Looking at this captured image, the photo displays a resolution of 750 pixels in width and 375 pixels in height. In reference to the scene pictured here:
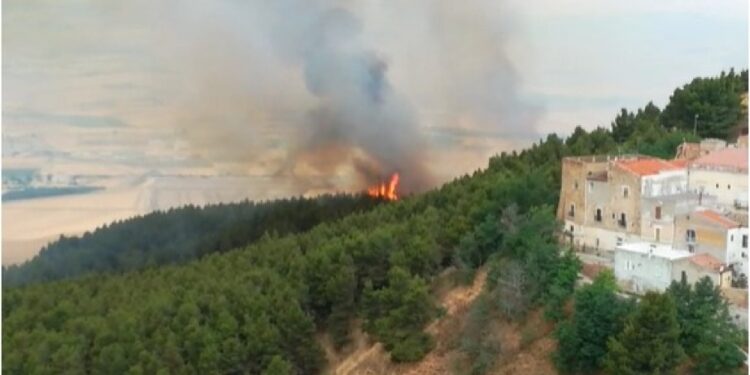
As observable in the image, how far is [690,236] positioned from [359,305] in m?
2.87

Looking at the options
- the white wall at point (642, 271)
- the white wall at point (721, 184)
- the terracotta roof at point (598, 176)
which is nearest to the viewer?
the white wall at point (642, 271)

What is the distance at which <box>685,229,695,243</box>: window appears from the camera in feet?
25.9

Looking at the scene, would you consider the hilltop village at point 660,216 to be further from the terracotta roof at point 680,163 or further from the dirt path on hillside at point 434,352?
the dirt path on hillside at point 434,352

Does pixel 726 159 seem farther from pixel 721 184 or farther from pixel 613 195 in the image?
pixel 613 195

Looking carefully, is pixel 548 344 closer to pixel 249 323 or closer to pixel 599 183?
pixel 599 183

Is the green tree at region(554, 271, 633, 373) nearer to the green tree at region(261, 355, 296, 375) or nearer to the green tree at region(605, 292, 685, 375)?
the green tree at region(605, 292, 685, 375)

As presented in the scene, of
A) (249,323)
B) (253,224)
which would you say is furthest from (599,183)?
(253,224)

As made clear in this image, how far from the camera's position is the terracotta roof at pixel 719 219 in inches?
304

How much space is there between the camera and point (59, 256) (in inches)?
501

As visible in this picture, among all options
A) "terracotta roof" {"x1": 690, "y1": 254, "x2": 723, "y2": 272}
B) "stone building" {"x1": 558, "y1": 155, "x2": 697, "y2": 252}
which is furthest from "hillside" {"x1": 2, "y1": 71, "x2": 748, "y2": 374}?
"terracotta roof" {"x1": 690, "y1": 254, "x2": 723, "y2": 272}

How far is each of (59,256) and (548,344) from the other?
7.22 metres

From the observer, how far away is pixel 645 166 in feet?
28.2

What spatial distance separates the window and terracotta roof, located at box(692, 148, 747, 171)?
868 millimetres

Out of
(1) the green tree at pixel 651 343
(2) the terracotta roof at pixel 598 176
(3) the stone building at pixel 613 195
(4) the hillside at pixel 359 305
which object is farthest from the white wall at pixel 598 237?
(1) the green tree at pixel 651 343
